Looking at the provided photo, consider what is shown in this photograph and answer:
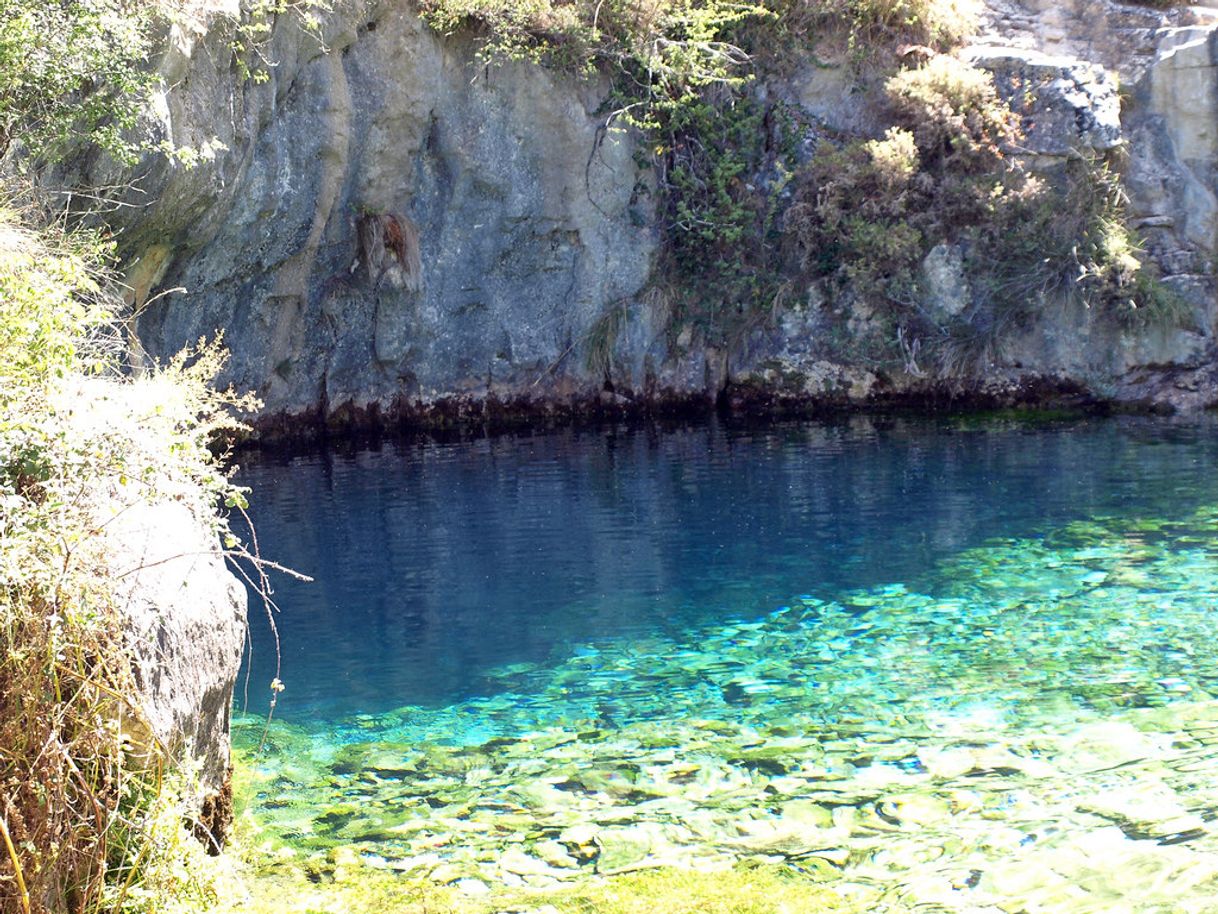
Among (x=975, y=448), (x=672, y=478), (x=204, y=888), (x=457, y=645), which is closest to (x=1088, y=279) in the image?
(x=975, y=448)

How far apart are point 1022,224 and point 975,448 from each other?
174 inches

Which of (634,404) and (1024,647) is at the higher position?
(634,404)

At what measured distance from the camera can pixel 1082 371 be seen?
1838 centimetres

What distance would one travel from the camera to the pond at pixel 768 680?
5520 mm

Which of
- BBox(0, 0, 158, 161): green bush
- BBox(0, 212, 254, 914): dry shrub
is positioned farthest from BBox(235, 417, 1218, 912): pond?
BBox(0, 0, 158, 161): green bush

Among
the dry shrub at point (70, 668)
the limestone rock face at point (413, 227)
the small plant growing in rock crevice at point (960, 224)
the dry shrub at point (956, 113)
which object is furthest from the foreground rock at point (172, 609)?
the dry shrub at point (956, 113)

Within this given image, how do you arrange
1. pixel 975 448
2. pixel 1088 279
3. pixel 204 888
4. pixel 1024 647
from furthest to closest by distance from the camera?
1. pixel 1088 279
2. pixel 975 448
3. pixel 1024 647
4. pixel 204 888

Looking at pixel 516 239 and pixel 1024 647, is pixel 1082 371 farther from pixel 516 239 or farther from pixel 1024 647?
pixel 1024 647

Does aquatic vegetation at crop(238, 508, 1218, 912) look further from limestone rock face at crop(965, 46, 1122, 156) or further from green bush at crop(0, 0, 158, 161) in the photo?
limestone rock face at crop(965, 46, 1122, 156)

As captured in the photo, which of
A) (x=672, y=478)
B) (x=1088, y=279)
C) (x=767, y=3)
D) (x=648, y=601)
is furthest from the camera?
(x=767, y=3)

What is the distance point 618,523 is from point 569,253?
7.75 meters

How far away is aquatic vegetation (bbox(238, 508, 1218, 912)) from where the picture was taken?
5.30 metres

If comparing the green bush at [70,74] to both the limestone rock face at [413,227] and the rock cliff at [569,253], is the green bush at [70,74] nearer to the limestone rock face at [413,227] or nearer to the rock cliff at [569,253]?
the limestone rock face at [413,227]

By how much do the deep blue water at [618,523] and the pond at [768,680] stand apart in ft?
0.16
